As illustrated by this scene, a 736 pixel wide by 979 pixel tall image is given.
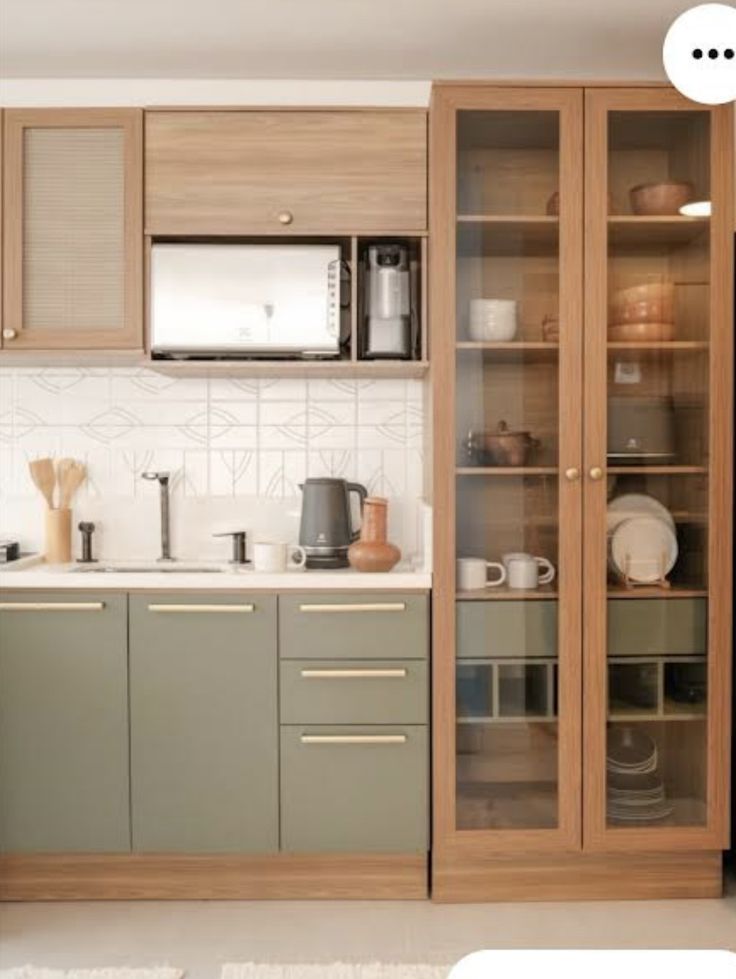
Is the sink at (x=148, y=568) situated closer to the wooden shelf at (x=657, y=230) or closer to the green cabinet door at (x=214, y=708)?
the green cabinet door at (x=214, y=708)

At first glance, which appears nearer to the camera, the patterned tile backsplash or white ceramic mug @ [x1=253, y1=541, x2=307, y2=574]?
white ceramic mug @ [x1=253, y1=541, x2=307, y2=574]

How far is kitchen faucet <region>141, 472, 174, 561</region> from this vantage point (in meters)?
3.22

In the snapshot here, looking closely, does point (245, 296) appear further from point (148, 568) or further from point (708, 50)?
point (708, 50)

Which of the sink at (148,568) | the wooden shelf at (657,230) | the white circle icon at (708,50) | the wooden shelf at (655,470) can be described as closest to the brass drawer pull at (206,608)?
the sink at (148,568)

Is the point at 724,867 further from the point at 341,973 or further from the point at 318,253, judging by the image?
the point at 318,253

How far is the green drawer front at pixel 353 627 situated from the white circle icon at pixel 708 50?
83.3 inches

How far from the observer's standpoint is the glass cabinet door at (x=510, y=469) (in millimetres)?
2768

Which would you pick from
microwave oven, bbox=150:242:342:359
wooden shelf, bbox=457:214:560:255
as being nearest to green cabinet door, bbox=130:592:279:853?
microwave oven, bbox=150:242:342:359

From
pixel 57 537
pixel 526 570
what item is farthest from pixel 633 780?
pixel 57 537

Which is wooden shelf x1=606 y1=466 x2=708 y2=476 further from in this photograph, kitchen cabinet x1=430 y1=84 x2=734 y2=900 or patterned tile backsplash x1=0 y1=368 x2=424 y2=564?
patterned tile backsplash x1=0 y1=368 x2=424 y2=564

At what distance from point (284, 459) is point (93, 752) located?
111 centimetres

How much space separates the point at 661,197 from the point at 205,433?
5.30ft

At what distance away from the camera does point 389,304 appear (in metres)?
2.93

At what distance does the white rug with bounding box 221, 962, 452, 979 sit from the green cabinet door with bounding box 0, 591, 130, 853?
0.60 meters
